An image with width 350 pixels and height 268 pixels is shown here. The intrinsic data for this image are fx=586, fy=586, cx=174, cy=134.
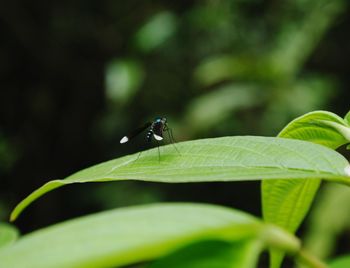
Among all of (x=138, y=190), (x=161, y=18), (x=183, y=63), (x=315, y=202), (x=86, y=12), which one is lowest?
(x=315, y=202)

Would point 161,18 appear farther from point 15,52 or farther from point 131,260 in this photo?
point 131,260

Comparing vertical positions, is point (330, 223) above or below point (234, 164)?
below

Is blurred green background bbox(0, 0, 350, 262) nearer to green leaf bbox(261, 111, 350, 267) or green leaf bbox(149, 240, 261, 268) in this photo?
green leaf bbox(261, 111, 350, 267)

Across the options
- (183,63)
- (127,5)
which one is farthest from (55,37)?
(183,63)

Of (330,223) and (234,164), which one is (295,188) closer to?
(234,164)

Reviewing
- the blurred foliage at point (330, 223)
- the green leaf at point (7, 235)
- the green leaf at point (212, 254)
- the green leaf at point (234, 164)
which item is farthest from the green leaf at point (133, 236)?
the blurred foliage at point (330, 223)

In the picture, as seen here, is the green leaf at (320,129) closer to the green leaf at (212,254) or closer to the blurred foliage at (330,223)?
the green leaf at (212,254)

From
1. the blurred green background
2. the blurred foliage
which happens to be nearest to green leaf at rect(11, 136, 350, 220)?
the blurred foliage

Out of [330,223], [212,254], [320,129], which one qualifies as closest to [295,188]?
[320,129]
